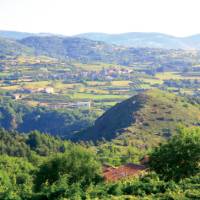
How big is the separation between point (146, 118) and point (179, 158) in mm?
121631

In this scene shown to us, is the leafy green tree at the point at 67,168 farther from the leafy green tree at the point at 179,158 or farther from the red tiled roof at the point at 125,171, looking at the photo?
the red tiled roof at the point at 125,171

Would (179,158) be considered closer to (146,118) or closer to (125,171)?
(125,171)

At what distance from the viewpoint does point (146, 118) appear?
170750 mm

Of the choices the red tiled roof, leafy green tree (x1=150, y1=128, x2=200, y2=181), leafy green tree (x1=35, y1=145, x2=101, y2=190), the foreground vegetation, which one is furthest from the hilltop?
leafy green tree (x1=150, y1=128, x2=200, y2=181)

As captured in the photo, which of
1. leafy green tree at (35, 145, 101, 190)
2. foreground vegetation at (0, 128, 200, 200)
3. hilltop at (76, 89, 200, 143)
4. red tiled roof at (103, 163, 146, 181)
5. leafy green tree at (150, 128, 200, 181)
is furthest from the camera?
hilltop at (76, 89, 200, 143)

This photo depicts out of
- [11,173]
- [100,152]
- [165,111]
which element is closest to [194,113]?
[165,111]

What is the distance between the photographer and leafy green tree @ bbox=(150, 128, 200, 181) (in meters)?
48.2

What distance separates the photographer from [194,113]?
581 feet

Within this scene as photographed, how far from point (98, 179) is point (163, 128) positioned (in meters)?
Result: 110

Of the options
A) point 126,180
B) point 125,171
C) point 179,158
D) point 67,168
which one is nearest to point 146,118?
point 125,171

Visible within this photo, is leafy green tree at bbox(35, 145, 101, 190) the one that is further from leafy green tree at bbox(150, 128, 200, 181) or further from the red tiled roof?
the red tiled roof

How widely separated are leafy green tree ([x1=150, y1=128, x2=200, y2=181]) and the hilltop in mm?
98529

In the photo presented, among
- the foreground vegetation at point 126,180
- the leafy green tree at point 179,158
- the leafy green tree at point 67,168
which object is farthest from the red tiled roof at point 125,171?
the leafy green tree at point 179,158

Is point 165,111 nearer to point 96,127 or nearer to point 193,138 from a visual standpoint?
point 96,127
